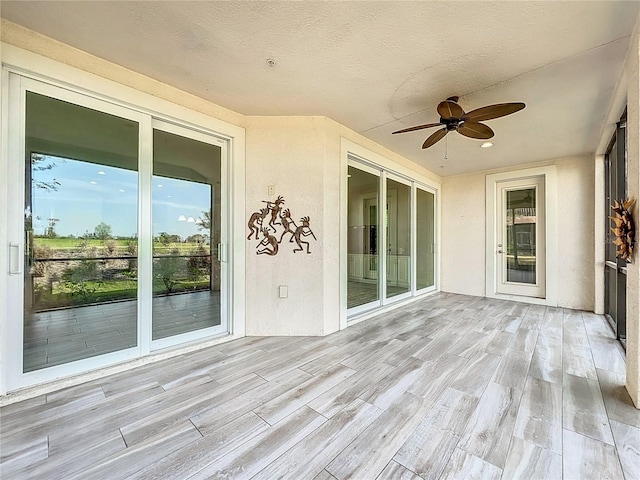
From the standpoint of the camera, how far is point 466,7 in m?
1.77

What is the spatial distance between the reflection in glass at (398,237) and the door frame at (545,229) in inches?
65.2

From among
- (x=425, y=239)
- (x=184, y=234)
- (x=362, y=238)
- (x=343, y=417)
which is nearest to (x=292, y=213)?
(x=184, y=234)

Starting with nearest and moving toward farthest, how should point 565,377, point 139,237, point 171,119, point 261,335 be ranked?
point 565,377, point 139,237, point 171,119, point 261,335

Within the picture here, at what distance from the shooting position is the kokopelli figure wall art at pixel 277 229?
11.0 ft

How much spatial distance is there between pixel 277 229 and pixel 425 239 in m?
3.71

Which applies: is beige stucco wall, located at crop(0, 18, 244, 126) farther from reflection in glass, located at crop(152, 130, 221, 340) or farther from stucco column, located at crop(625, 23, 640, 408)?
stucco column, located at crop(625, 23, 640, 408)

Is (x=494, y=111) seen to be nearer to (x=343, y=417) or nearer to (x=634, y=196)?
(x=634, y=196)

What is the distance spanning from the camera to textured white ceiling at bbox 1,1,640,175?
1814 millimetres

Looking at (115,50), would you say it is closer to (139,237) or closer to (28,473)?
(139,237)

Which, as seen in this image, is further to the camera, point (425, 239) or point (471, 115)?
point (425, 239)

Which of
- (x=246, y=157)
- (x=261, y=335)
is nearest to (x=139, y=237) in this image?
(x=246, y=157)

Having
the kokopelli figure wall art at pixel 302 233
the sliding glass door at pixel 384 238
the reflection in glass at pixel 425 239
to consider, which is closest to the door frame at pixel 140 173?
the kokopelli figure wall art at pixel 302 233

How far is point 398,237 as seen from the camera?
5.07 metres

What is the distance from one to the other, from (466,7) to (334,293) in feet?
9.46
